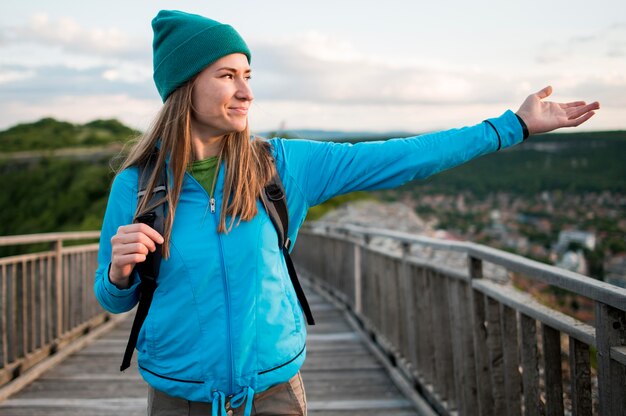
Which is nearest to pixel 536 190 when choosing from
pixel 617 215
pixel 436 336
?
pixel 617 215

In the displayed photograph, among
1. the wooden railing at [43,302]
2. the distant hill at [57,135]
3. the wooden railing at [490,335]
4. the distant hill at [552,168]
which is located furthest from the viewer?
the distant hill at [57,135]

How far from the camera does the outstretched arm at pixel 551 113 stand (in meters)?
1.70

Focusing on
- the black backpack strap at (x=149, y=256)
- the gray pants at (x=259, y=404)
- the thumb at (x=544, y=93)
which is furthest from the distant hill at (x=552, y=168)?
the black backpack strap at (x=149, y=256)

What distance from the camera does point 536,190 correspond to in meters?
17.2

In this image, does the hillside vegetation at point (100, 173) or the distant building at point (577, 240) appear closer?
the distant building at point (577, 240)

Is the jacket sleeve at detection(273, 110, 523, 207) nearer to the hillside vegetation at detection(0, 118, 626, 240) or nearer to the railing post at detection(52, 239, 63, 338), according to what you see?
the hillside vegetation at detection(0, 118, 626, 240)

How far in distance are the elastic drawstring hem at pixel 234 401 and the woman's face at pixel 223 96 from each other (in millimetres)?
747

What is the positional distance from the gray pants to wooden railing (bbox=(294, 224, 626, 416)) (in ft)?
3.12

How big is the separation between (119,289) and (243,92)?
664 millimetres

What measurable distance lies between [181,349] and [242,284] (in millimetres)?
248

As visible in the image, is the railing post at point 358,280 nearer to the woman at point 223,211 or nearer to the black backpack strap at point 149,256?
the woman at point 223,211

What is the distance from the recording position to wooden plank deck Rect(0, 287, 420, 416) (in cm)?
430

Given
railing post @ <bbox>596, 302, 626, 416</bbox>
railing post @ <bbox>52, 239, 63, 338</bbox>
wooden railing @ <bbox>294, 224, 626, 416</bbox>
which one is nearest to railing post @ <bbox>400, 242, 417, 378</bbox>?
wooden railing @ <bbox>294, 224, 626, 416</bbox>

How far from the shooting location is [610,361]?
1784 mm
